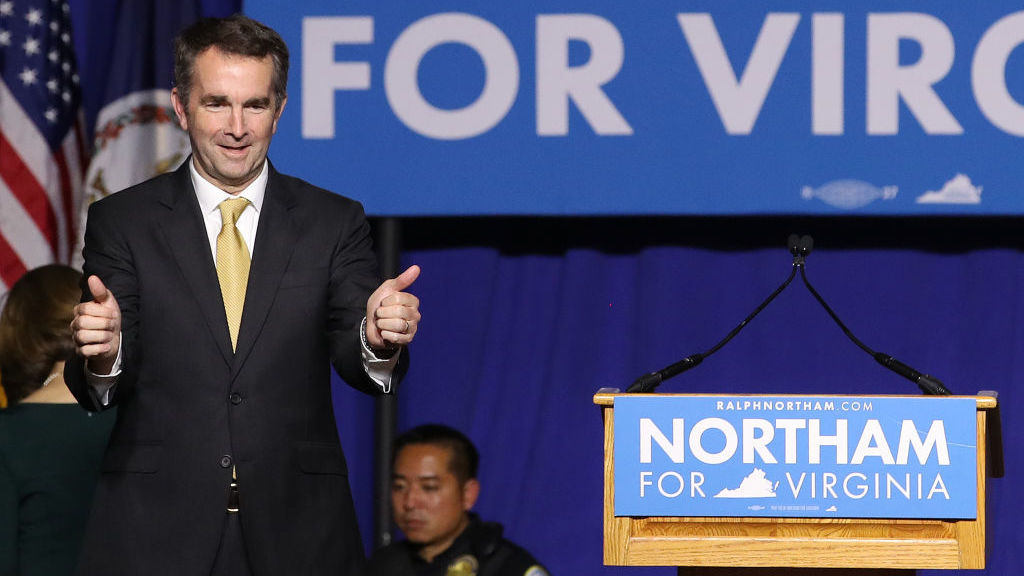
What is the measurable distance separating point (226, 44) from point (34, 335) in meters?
1.31

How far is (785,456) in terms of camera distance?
2182mm

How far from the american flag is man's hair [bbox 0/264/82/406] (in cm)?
144

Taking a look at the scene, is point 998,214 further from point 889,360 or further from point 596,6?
point 889,360

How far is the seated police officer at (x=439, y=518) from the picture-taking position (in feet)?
12.4

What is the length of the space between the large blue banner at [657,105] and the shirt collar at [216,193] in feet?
5.93

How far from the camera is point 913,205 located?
3734 millimetres

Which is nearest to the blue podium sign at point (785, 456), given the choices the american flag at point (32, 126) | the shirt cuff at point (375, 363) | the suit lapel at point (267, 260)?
the shirt cuff at point (375, 363)

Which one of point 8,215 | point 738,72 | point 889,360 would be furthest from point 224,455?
point 8,215

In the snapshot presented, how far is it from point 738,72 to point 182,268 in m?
2.19

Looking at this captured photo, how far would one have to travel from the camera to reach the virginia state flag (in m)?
4.34

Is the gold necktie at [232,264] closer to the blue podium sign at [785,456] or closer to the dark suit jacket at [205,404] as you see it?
the dark suit jacket at [205,404]

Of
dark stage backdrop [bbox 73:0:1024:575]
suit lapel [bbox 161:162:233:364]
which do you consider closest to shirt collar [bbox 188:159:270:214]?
suit lapel [bbox 161:162:233:364]

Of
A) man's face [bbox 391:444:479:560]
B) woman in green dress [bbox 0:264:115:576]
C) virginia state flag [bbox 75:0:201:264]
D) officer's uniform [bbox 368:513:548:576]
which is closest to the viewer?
woman in green dress [bbox 0:264:115:576]

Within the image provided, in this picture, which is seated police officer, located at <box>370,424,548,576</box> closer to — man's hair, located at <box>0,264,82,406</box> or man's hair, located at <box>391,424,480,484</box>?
man's hair, located at <box>391,424,480,484</box>
